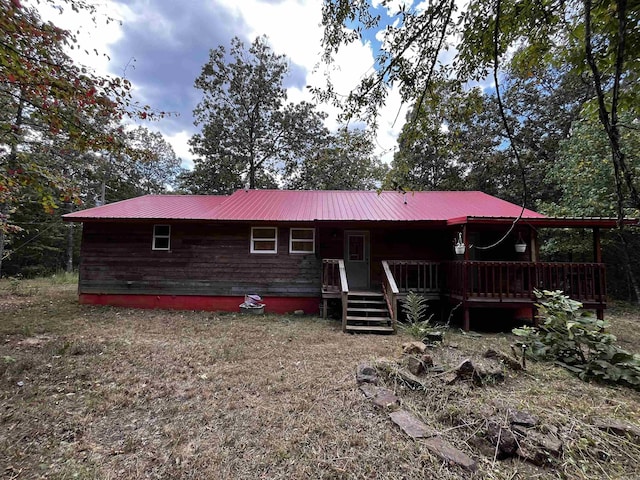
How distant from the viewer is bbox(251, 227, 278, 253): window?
9.41 m

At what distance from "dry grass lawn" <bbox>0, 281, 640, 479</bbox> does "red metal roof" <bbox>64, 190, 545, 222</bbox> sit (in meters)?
4.43

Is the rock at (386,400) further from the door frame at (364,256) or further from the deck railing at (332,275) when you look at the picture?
the door frame at (364,256)

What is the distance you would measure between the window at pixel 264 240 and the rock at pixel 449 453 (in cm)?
740

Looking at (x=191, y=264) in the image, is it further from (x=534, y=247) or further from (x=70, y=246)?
(x=70, y=246)

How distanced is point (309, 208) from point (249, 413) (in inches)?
305

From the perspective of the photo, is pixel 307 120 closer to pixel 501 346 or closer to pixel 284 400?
pixel 501 346

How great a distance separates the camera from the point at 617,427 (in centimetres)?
261

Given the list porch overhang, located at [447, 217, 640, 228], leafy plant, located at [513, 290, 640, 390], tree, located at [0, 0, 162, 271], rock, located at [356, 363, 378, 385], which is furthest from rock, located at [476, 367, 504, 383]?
tree, located at [0, 0, 162, 271]

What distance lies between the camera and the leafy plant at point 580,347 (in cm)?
392

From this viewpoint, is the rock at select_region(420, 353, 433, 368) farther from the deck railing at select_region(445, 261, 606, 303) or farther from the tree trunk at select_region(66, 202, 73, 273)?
the tree trunk at select_region(66, 202, 73, 273)

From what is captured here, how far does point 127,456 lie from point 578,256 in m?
19.3

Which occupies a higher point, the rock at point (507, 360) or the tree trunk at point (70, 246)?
the tree trunk at point (70, 246)

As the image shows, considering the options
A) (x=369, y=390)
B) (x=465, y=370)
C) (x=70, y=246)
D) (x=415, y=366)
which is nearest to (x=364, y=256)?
(x=415, y=366)

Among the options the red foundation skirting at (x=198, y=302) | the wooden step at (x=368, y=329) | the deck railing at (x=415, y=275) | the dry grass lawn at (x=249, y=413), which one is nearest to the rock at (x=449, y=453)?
the dry grass lawn at (x=249, y=413)
